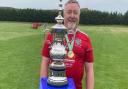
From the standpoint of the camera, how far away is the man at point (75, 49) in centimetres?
534

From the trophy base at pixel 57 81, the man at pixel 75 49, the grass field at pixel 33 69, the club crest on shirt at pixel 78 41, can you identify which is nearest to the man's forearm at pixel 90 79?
the man at pixel 75 49

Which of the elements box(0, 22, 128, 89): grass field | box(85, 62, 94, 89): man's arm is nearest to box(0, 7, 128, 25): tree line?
box(0, 22, 128, 89): grass field

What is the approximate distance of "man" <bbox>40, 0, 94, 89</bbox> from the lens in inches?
210

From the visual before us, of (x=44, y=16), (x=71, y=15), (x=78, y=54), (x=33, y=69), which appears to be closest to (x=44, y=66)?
(x=78, y=54)

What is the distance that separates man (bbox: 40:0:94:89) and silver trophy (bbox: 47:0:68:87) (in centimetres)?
40

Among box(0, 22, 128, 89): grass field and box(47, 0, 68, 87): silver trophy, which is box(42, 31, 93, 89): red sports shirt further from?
box(0, 22, 128, 89): grass field

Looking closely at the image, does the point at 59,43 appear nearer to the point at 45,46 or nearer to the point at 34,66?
the point at 45,46

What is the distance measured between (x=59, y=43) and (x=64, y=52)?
0.12 metres

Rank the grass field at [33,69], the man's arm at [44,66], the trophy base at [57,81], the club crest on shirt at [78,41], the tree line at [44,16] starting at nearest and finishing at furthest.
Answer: the trophy base at [57,81]
the club crest on shirt at [78,41]
the man's arm at [44,66]
the grass field at [33,69]
the tree line at [44,16]

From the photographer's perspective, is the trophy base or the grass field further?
the grass field

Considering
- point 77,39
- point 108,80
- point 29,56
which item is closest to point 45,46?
point 77,39

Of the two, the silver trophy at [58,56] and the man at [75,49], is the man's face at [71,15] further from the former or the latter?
the silver trophy at [58,56]

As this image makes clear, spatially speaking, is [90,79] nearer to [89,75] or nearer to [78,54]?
[89,75]

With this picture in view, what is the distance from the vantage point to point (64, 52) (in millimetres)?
4812
